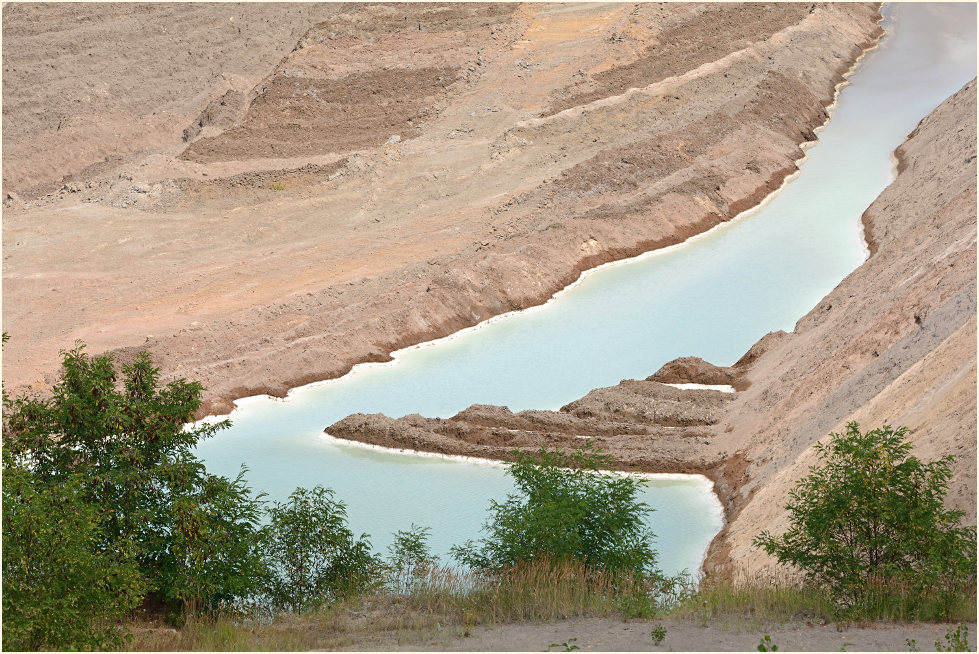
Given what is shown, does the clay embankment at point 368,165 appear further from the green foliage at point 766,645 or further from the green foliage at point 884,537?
the green foliage at point 766,645

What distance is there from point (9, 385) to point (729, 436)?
16924mm

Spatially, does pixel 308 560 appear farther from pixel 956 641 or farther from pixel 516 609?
pixel 956 641

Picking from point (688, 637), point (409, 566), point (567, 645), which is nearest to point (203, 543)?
point (409, 566)

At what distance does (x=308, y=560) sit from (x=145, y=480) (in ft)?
7.98

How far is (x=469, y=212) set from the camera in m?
39.0

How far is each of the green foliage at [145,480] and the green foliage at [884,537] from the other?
6.56 metres

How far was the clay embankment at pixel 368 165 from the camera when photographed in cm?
3161

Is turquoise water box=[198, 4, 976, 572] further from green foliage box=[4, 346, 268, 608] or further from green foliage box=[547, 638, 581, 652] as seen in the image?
green foliage box=[547, 638, 581, 652]

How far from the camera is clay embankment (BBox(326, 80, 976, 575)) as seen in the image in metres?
18.0

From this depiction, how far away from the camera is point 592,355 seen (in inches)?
1160

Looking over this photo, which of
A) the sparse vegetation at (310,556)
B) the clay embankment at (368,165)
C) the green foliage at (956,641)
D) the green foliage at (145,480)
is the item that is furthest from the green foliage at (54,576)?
the clay embankment at (368,165)

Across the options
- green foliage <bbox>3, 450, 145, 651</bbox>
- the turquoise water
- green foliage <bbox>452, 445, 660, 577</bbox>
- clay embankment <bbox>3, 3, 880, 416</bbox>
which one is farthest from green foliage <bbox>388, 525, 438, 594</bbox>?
clay embankment <bbox>3, 3, 880, 416</bbox>

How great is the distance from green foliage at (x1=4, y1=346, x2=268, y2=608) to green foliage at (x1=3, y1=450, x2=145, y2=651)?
0.88 meters

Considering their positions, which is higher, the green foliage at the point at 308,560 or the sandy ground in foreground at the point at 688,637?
the green foliage at the point at 308,560
